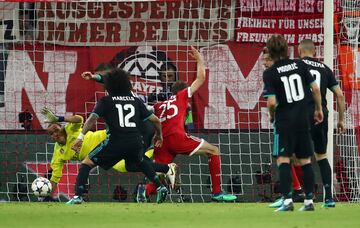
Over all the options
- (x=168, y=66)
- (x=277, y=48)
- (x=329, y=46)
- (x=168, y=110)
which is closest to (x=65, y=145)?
(x=168, y=110)

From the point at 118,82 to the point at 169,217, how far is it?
3.50 metres

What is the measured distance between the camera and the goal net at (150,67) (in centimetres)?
1939

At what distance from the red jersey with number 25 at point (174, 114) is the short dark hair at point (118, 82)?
183 centimetres

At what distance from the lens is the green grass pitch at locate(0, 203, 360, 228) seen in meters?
11.0

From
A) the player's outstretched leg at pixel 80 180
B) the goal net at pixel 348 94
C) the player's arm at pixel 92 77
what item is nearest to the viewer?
the player's outstretched leg at pixel 80 180

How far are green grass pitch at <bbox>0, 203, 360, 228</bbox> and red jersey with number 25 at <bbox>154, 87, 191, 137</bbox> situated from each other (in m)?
2.55

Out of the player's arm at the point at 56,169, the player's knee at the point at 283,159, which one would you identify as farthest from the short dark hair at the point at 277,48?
the player's arm at the point at 56,169

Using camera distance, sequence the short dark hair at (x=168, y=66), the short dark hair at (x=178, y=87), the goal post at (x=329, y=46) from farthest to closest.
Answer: the short dark hair at (x=168, y=66)
the short dark hair at (x=178, y=87)
the goal post at (x=329, y=46)

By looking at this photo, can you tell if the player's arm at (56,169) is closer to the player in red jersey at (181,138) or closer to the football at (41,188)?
the football at (41,188)

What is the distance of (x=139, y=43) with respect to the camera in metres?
19.5

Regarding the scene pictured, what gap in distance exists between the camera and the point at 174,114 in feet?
56.6

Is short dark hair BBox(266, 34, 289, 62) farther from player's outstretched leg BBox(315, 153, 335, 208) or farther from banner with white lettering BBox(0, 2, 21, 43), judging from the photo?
banner with white lettering BBox(0, 2, 21, 43)

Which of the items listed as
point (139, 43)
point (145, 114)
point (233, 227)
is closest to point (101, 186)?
point (139, 43)

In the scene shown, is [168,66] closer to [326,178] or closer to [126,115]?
[126,115]
